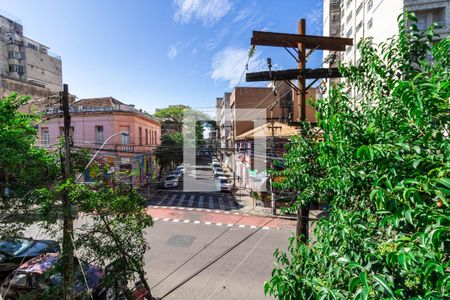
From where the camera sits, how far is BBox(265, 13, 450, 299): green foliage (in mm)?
1491

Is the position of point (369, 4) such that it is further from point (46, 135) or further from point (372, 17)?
point (46, 135)

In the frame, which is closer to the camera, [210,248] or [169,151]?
[210,248]

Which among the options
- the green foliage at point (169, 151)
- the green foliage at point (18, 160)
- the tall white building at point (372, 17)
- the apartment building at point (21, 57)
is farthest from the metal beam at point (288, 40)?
the apartment building at point (21, 57)

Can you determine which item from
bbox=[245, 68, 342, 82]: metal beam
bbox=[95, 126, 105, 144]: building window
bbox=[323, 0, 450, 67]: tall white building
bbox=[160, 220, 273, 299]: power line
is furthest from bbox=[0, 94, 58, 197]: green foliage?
bbox=[95, 126, 105, 144]: building window

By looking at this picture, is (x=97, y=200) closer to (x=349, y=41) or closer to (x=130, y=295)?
(x=130, y=295)

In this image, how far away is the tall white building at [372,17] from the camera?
15.4 m

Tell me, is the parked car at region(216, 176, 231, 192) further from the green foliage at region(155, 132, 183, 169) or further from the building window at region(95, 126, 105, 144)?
the building window at region(95, 126, 105, 144)

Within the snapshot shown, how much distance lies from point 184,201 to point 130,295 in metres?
14.5

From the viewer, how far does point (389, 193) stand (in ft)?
5.79

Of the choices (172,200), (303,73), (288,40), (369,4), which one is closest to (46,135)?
(172,200)

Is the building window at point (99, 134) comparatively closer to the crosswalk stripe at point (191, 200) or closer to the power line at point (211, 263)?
the crosswalk stripe at point (191, 200)

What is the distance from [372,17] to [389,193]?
2674 centimetres

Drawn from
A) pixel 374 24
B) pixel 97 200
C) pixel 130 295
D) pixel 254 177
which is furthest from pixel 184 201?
pixel 374 24

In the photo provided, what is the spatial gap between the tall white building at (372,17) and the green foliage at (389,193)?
379cm
